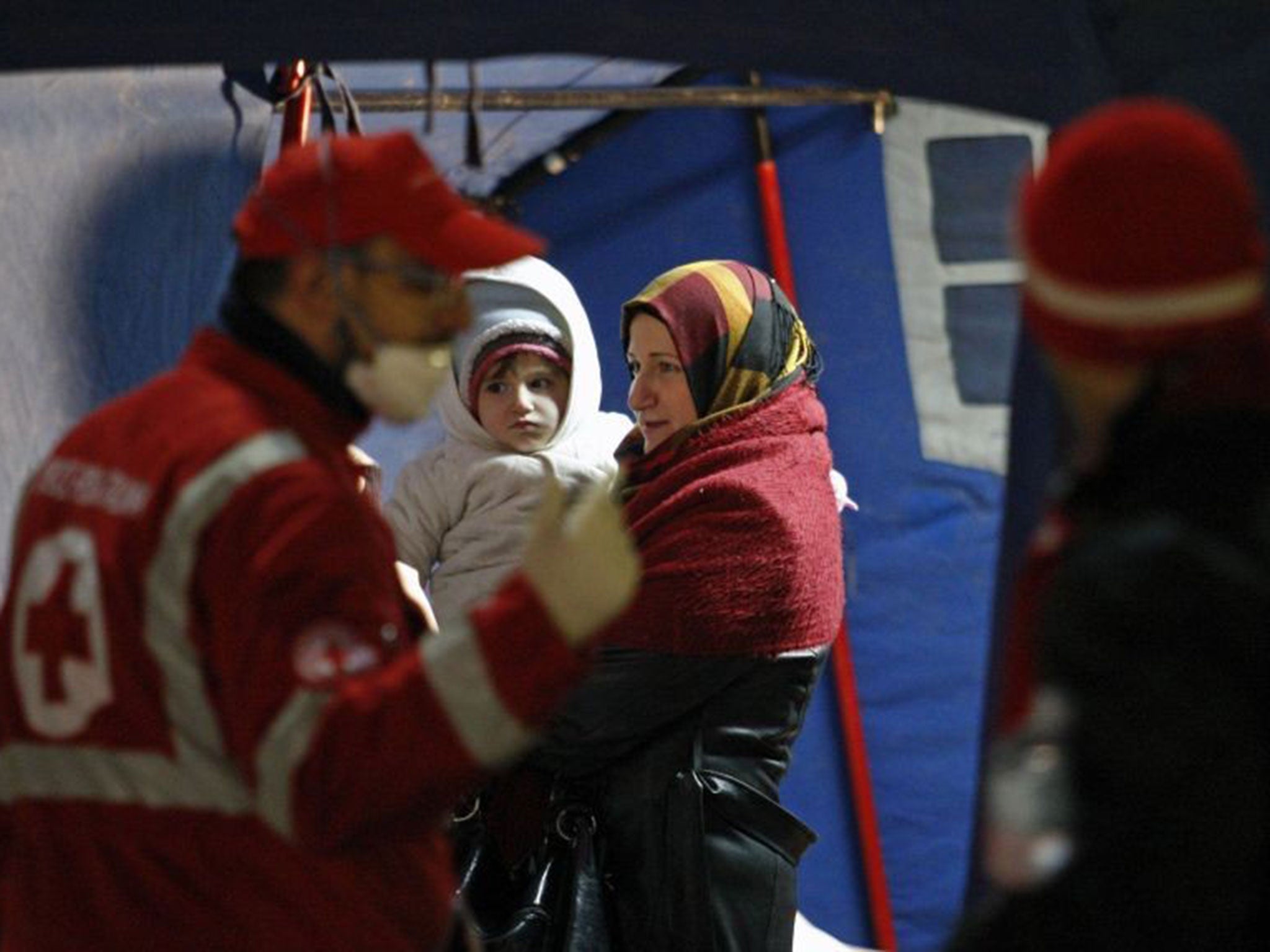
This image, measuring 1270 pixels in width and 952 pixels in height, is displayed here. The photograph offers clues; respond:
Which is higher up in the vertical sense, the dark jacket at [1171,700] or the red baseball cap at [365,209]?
the red baseball cap at [365,209]

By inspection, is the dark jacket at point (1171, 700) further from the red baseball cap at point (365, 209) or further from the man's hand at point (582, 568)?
the red baseball cap at point (365, 209)

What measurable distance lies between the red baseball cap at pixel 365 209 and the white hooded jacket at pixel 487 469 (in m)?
1.43

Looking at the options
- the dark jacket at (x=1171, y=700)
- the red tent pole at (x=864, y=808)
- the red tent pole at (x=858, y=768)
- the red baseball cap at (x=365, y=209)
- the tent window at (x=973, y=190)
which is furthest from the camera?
the red tent pole at (x=864, y=808)

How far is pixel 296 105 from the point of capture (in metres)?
3.55

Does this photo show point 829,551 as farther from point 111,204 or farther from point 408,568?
point 111,204

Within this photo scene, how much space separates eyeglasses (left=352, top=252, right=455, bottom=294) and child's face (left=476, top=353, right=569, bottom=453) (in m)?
1.55

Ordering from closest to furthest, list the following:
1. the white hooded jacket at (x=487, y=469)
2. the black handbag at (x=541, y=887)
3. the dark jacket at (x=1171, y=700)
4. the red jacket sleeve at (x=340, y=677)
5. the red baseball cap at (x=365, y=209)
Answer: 1. the dark jacket at (x=1171, y=700)
2. the red jacket sleeve at (x=340, y=677)
3. the red baseball cap at (x=365, y=209)
4. the black handbag at (x=541, y=887)
5. the white hooded jacket at (x=487, y=469)

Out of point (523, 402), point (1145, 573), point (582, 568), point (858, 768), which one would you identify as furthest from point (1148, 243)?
point (858, 768)

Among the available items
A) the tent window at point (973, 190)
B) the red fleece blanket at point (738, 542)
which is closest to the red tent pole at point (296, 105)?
the red fleece blanket at point (738, 542)

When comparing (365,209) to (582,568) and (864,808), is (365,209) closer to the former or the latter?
(582,568)

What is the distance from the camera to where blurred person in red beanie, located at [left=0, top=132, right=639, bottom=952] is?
201cm

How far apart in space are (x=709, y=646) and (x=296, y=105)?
1008mm

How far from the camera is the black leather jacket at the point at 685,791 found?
3428 millimetres

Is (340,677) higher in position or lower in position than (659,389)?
higher
